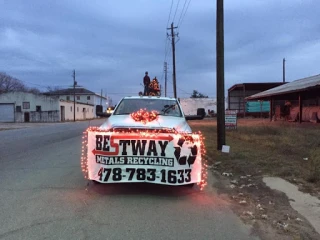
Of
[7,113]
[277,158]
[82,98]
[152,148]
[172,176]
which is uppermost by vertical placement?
[82,98]

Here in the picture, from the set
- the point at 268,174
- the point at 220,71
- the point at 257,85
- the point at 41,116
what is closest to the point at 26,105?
the point at 41,116

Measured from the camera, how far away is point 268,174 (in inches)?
320

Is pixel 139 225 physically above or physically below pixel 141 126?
below

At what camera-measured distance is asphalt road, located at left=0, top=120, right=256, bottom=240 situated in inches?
179

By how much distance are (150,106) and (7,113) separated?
63.7 m

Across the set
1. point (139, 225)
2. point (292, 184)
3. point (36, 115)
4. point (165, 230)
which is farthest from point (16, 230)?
point (36, 115)

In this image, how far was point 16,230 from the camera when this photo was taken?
15.0 feet

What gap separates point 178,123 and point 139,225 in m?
2.70

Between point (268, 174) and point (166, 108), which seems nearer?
point (268, 174)

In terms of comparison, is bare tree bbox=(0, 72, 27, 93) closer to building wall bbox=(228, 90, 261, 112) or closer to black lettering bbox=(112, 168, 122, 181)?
building wall bbox=(228, 90, 261, 112)

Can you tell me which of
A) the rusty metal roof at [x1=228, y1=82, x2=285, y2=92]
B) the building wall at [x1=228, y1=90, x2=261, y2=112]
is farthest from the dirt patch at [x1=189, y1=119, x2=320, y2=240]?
the building wall at [x1=228, y1=90, x2=261, y2=112]

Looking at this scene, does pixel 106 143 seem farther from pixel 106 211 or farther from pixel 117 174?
pixel 106 211

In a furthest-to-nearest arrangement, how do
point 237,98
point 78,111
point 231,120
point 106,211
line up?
1. point 78,111
2. point 237,98
3. point 231,120
4. point 106,211

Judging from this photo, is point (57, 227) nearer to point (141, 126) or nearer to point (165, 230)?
point (165, 230)
